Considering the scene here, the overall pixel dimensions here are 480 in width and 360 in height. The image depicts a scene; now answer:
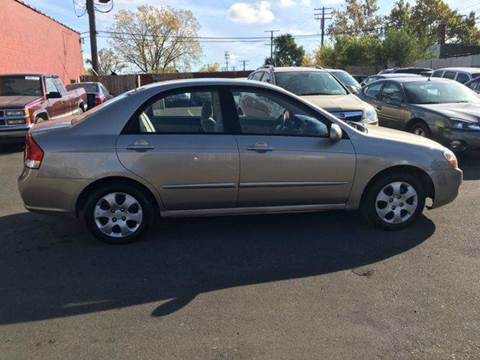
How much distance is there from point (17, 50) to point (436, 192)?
784 inches

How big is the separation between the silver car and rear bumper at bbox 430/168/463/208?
0.04 feet

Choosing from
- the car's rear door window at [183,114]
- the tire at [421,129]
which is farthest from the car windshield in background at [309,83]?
the car's rear door window at [183,114]

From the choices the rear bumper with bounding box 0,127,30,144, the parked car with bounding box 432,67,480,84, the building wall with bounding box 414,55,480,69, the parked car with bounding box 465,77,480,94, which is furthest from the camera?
the building wall with bounding box 414,55,480,69

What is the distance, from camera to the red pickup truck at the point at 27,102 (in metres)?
10.9

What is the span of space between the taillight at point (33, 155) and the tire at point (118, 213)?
1.95 feet

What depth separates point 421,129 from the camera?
31.2 ft

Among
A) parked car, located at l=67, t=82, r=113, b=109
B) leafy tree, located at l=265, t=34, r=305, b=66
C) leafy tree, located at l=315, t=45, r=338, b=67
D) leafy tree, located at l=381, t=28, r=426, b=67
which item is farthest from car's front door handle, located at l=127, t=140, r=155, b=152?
leafy tree, located at l=265, t=34, r=305, b=66

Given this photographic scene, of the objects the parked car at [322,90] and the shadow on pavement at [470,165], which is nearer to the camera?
the shadow on pavement at [470,165]

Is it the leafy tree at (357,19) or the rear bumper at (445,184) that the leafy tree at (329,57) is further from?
the rear bumper at (445,184)

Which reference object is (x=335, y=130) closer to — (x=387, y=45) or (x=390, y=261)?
(x=390, y=261)

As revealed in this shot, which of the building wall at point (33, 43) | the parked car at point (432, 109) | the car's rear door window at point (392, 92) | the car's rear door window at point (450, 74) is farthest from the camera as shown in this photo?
the building wall at point (33, 43)

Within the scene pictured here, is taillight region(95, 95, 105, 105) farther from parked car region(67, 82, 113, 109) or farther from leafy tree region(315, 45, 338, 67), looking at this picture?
leafy tree region(315, 45, 338, 67)

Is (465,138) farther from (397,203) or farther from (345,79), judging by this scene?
(345,79)

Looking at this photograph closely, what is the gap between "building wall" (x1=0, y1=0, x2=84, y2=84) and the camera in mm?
19375
